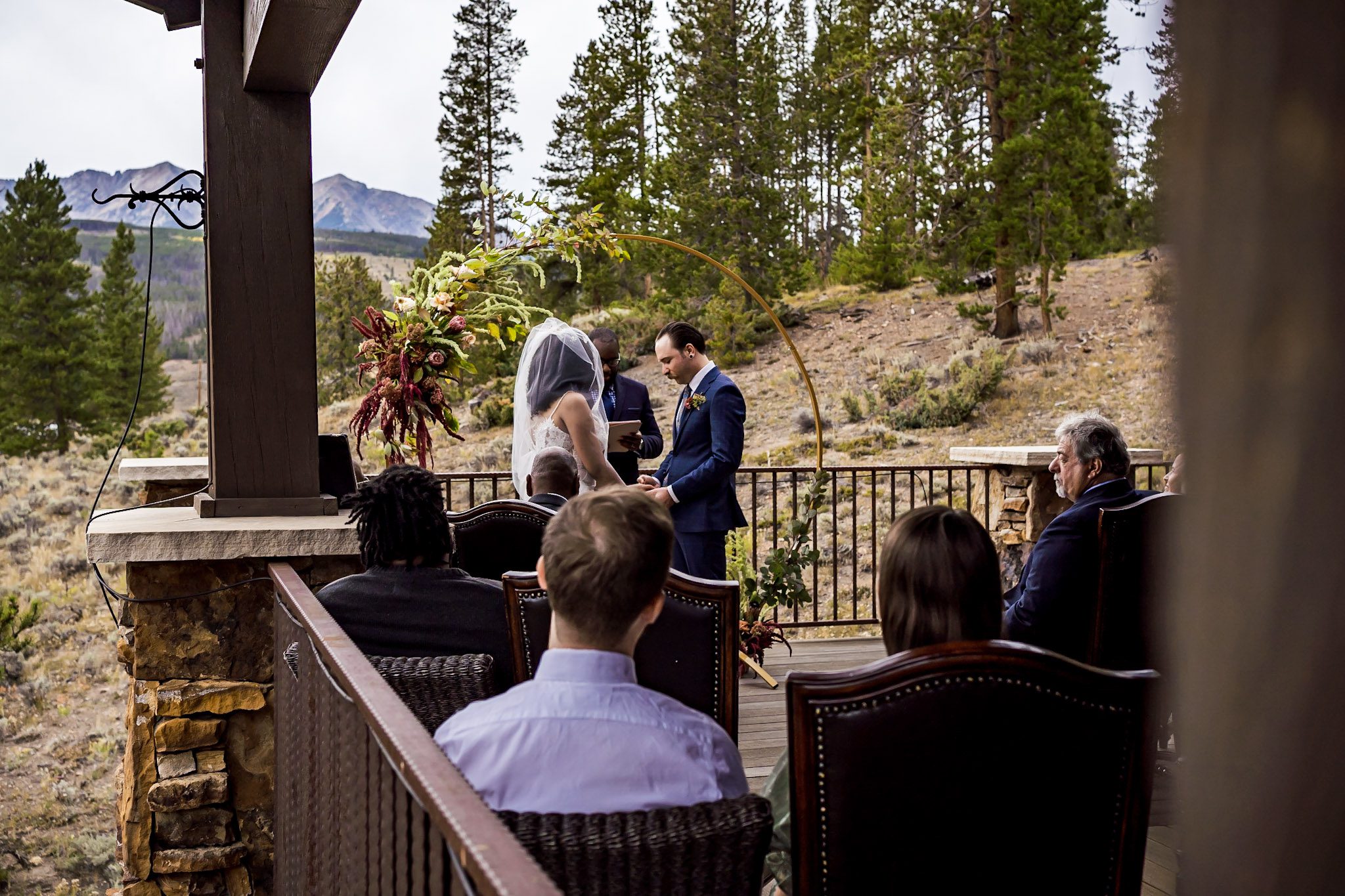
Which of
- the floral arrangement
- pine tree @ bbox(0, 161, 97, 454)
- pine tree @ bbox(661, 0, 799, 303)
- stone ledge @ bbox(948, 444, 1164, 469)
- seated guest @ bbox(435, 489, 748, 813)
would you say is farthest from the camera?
pine tree @ bbox(661, 0, 799, 303)

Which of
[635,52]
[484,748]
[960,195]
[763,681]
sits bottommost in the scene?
[763,681]

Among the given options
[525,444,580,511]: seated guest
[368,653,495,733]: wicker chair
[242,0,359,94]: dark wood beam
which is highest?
[242,0,359,94]: dark wood beam

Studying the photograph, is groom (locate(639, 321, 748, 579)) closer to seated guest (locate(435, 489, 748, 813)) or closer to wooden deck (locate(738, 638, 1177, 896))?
wooden deck (locate(738, 638, 1177, 896))

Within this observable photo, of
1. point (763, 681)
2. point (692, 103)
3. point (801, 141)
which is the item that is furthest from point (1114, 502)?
→ point (801, 141)

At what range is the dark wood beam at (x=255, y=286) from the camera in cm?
312

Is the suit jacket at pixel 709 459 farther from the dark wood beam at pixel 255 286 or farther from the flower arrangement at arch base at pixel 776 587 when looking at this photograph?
the dark wood beam at pixel 255 286

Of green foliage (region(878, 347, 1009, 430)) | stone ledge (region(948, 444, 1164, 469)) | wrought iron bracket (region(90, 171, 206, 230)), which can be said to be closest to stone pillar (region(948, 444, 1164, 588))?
stone ledge (region(948, 444, 1164, 469))

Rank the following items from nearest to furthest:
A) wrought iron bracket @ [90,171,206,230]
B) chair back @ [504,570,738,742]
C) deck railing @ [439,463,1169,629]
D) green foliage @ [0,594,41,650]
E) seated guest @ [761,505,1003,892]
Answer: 1. seated guest @ [761,505,1003,892]
2. chair back @ [504,570,738,742]
3. wrought iron bracket @ [90,171,206,230]
4. deck railing @ [439,463,1169,629]
5. green foliage @ [0,594,41,650]

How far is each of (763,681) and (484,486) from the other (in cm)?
1190

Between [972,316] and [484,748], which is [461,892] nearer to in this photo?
[484,748]

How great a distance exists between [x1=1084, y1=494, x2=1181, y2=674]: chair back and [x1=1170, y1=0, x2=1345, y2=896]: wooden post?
2.58 meters

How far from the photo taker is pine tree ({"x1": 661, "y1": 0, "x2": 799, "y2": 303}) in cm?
1964

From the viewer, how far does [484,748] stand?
1.38 meters

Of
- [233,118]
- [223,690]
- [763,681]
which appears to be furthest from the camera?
[763,681]
